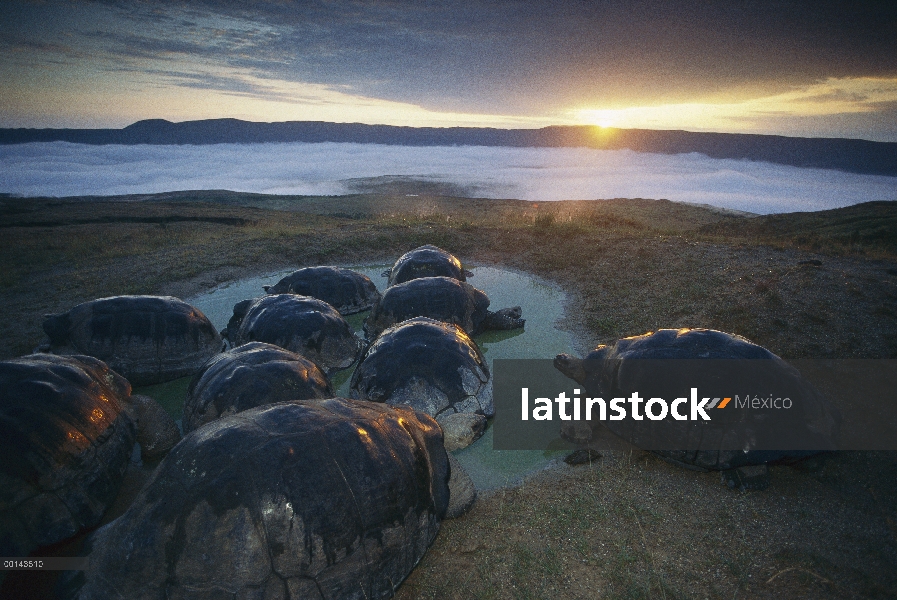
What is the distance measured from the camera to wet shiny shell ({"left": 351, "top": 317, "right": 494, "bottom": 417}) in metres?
7.25

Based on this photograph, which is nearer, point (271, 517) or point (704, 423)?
point (271, 517)

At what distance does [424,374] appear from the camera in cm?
734

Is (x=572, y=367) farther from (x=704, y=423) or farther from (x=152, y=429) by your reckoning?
(x=152, y=429)

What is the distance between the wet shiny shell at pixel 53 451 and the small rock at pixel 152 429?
1.98 ft

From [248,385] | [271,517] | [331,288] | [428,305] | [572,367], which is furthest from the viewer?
[331,288]

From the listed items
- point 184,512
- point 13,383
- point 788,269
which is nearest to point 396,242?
point 788,269

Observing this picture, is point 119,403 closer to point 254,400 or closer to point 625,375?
point 254,400

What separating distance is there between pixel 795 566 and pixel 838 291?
364 inches

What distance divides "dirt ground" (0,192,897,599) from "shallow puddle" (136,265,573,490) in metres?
0.45

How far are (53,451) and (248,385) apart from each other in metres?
2.08

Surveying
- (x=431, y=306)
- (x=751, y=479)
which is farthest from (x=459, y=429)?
(x=751, y=479)

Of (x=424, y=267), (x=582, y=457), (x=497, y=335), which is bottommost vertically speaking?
(x=582, y=457)

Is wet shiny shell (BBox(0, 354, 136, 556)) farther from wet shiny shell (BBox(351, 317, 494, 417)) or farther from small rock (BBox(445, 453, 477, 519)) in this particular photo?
small rock (BBox(445, 453, 477, 519))

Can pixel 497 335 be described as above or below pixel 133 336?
below
